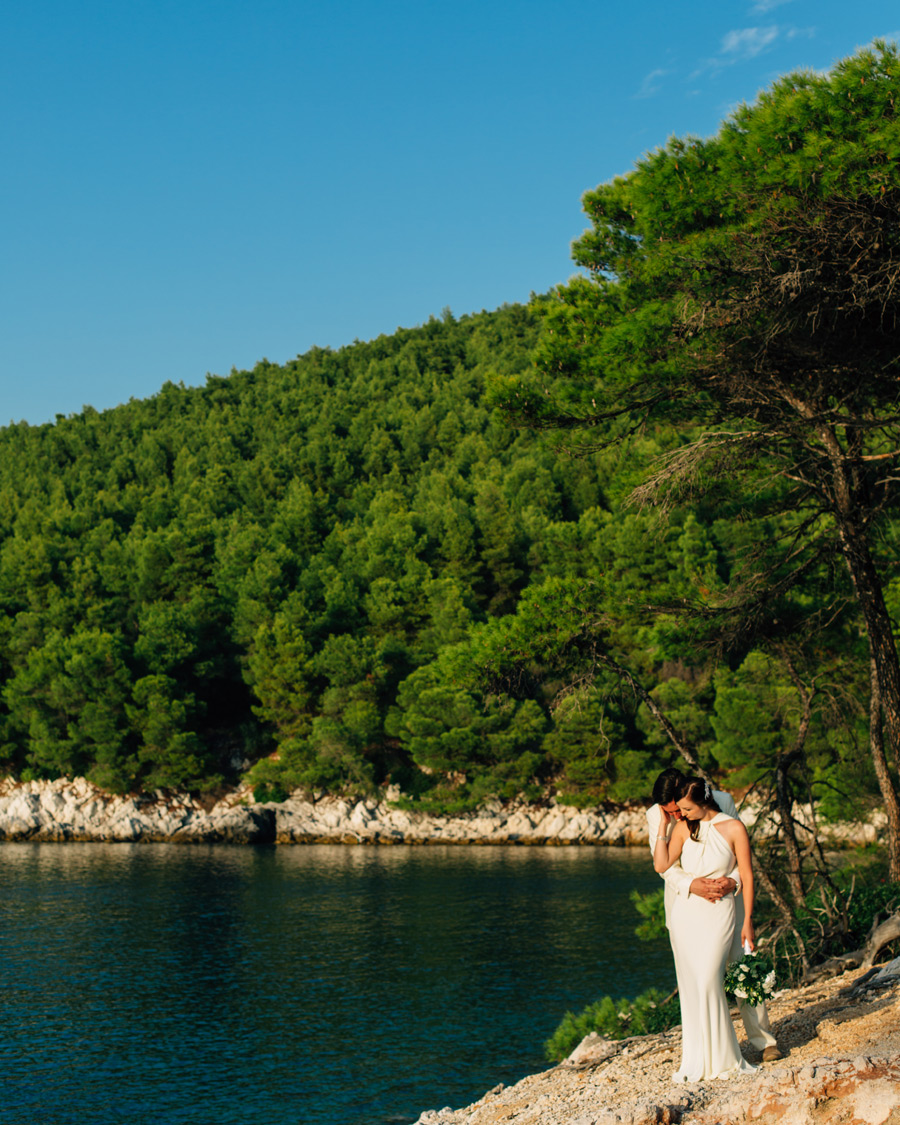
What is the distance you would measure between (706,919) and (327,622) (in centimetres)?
4435

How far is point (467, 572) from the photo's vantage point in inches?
2005

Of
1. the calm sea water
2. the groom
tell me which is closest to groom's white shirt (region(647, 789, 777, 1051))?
the groom

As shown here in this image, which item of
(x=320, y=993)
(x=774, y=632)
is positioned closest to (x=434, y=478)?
(x=320, y=993)

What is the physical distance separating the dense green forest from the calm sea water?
516 cm

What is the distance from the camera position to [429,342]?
9706 centimetres

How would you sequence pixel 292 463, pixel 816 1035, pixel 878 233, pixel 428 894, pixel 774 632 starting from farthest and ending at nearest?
pixel 292 463
pixel 428 894
pixel 774 632
pixel 878 233
pixel 816 1035

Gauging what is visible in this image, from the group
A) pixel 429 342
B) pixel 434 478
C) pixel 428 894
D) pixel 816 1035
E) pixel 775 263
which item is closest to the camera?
pixel 816 1035

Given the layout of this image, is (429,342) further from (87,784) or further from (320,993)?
(320,993)

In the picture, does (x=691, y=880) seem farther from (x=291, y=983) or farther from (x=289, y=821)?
(x=289, y=821)

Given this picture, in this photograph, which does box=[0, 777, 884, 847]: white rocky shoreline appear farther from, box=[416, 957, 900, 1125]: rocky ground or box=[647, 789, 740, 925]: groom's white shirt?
box=[647, 789, 740, 925]: groom's white shirt

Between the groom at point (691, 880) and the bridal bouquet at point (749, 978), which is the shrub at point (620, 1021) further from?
the bridal bouquet at point (749, 978)

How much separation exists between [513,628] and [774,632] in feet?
10.6

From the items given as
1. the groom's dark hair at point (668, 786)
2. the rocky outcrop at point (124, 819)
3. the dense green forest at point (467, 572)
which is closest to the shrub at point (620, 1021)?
the dense green forest at point (467, 572)

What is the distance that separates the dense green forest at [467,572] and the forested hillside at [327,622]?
0.59 feet
